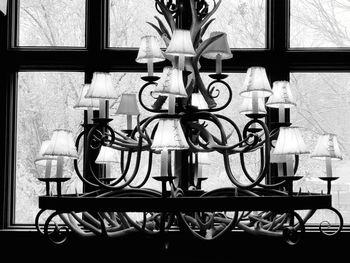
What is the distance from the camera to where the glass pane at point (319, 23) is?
373 cm

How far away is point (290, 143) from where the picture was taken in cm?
170

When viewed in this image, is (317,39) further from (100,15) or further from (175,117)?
(175,117)

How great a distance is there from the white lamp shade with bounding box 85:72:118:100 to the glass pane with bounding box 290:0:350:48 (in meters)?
2.15

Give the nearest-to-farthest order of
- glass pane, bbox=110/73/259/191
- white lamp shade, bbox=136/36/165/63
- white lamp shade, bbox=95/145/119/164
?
white lamp shade, bbox=136/36/165/63, white lamp shade, bbox=95/145/119/164, glass pane, bbox=110/73/259/191

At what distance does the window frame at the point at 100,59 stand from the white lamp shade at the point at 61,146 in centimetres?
194

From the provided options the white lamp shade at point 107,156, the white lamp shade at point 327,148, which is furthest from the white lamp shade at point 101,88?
the white lamp shade at point 327,148

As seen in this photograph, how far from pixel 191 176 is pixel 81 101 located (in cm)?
53

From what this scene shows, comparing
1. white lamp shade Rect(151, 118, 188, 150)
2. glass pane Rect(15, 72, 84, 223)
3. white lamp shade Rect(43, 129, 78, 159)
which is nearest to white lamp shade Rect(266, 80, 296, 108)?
white lamp shade Rect(151, 118, 188, 150)

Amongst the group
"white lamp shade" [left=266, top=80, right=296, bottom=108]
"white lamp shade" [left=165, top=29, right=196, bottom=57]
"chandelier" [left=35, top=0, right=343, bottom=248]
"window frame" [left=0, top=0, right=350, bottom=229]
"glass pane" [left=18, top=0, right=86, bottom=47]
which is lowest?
"chandelier" [left=35, top=0, right=343, bottom=248]

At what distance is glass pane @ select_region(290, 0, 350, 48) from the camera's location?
3734mm

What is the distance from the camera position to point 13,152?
3641 mm

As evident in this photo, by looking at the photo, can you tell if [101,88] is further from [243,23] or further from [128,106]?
[243,23]

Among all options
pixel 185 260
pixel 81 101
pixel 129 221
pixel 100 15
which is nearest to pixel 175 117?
pixel 129 221

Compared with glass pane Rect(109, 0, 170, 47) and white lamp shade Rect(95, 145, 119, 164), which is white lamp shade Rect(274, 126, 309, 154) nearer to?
white lamp shade Rect(95, 145, 119, 164)
